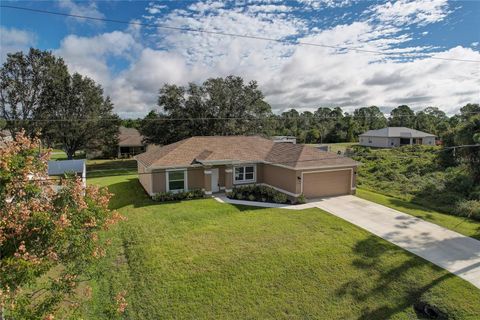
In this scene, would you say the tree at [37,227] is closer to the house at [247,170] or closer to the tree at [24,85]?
the house at [247,170]

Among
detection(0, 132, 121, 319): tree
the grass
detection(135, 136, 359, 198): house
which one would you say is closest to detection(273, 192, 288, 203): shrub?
detection(135, 136, 359, 198): house

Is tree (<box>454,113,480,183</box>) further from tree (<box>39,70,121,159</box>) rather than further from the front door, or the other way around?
tree (<box>39,70,121,159</box>)

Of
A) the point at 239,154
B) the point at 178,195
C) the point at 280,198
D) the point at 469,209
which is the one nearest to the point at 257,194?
the point at 280,198

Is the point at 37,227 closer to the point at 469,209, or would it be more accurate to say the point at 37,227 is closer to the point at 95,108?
the point at 469,209

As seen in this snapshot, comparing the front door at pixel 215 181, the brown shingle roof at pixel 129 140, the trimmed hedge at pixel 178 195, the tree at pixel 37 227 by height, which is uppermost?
the brown shingle roof at pixel 129 140

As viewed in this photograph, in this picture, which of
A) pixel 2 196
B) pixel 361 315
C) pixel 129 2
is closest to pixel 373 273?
pixel 361 315

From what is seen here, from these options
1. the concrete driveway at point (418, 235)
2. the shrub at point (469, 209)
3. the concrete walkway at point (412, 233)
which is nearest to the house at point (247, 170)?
the concrete walkway at point (412, 233)

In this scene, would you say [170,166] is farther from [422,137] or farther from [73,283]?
[422,137]
